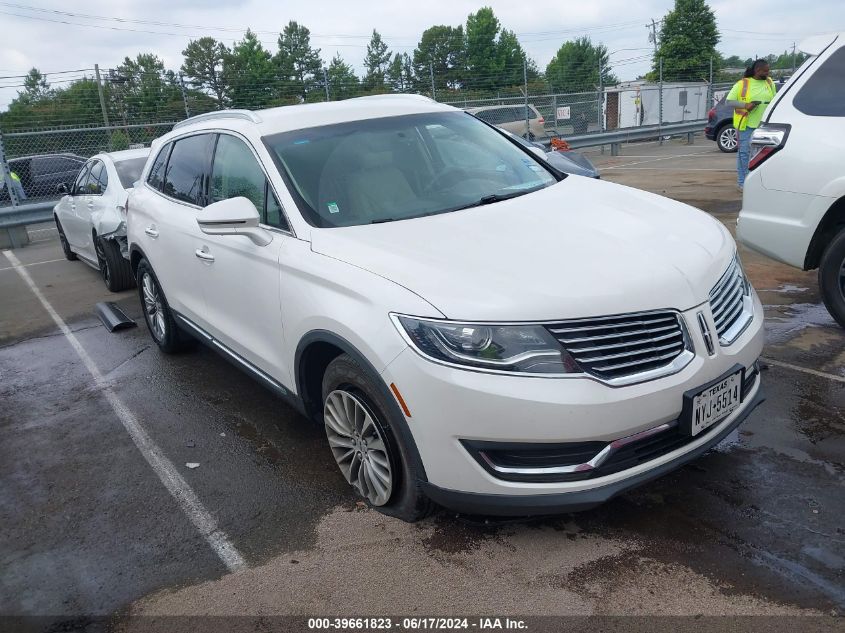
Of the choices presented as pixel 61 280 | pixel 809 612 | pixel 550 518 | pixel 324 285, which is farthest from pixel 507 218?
pixel 61 280

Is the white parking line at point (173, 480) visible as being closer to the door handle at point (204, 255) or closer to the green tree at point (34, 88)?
the door handle at point (204, 255)

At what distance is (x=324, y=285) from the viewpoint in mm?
3152

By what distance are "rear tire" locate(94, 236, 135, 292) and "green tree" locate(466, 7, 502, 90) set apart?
67.3ft

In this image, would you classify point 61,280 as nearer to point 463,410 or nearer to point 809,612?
point 463,410

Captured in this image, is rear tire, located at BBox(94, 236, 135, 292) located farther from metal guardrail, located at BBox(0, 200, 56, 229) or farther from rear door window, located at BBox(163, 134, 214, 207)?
metal guardrail, located at BBox(0, 200, 56, 229)

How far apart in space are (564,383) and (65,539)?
245 cm

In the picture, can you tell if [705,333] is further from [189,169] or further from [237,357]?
[189,169]

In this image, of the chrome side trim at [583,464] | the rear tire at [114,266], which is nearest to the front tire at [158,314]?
the rear tire at [114,266]

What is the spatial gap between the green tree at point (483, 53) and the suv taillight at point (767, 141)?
22.6 m

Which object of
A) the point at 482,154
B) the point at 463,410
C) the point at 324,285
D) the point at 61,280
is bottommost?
the point at 61,280

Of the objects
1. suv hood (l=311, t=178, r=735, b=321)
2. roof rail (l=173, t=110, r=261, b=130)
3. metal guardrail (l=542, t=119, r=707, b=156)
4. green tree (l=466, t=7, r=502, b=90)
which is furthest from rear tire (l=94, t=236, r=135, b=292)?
green tree (l=466, t=7, r=502, b=90)

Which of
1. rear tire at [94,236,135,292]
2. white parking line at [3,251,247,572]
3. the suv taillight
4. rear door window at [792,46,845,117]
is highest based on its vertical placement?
rear door window at [792,46,845,117]

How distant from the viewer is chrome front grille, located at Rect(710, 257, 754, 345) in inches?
117

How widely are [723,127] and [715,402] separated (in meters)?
17.7
